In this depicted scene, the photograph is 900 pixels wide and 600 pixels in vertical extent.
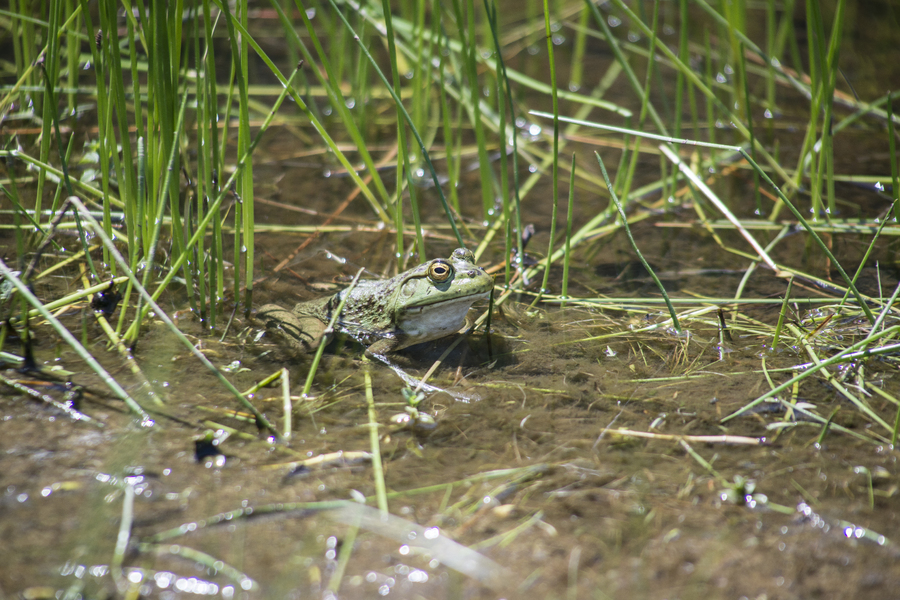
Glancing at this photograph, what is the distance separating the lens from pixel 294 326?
11.4 feet

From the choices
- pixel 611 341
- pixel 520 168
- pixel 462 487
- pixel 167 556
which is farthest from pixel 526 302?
pixel 167 556

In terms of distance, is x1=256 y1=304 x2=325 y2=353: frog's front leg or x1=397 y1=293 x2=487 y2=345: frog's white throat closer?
x1=256 y1=304 x2=325 y2=353: frog's front leg

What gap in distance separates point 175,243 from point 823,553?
3.23 meters

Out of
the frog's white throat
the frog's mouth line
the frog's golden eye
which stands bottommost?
the frog's white throat

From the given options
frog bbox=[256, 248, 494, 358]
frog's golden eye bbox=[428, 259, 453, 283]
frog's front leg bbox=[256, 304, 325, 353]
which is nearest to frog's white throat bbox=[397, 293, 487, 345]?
frog bbox=[256, 248, 494, 358]

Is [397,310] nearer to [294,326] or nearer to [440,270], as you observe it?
[440,270]

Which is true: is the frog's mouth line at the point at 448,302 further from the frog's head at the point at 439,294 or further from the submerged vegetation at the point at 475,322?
the submerged vegetation at the point at 475,322

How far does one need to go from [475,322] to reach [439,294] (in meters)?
0.37

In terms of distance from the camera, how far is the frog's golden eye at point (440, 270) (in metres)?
3.44

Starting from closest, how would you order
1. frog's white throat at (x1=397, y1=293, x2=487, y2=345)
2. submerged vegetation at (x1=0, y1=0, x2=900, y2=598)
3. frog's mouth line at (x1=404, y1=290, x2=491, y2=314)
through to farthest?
submerged vegetation at (x1=0, y1=0, x2=900, y2=598), frog's mouth line at (x1=404, y1=290, x2=491, y2=314), frog's white throat at (x1=397, y1=293, x2=487, y2=345)

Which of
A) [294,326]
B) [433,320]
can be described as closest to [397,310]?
[433,320]

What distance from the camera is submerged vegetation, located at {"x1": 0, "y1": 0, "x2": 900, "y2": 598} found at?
2279mm

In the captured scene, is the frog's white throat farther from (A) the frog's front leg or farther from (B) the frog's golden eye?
(A) the frog's front leg

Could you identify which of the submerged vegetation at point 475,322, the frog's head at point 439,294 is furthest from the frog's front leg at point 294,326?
the frog's head at point 439,294
